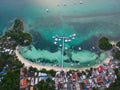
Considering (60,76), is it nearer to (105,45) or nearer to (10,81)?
(10,81)

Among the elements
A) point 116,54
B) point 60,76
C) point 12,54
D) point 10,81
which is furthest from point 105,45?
point 10,81

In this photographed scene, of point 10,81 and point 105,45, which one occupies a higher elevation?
point 105,45

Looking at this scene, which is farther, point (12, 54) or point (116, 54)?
point (12, 54)

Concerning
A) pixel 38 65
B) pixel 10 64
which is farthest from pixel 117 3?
pixel 10 64

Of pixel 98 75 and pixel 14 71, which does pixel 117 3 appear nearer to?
pixel 98 75

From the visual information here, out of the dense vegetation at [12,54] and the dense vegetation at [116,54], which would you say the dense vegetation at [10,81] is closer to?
the dense vegetation at [12,54]

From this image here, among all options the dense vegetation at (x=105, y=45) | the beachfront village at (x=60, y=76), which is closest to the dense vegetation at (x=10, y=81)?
the beachfront village at (x=60, y=76)
